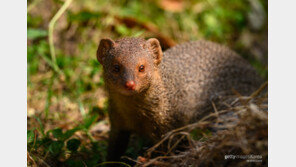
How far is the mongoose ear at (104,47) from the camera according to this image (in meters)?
2.65

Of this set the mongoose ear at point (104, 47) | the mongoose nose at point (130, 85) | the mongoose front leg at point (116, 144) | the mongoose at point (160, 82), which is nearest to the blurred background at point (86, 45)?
the mongoose front leg at point (116, 144)

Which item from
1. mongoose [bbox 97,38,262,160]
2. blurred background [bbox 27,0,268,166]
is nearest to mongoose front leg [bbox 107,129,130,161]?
mongoose [bbox 97,38,262,160]

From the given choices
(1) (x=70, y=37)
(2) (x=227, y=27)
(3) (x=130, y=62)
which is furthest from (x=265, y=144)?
(2) (x=227, y=27)

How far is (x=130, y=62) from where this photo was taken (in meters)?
2.47

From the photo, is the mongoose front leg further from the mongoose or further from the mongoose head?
the mongoose head

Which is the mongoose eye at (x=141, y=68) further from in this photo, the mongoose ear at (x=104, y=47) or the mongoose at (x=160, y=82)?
the mongoose ear at (x=104, y=47)

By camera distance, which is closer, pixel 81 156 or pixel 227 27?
pixel 81 156

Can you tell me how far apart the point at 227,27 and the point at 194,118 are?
9.58 feet

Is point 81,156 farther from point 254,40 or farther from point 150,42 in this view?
point 254,40

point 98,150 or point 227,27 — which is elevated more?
point 227,27

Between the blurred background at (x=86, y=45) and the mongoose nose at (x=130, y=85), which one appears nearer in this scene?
the mongoose nose at (x=130, y=85)

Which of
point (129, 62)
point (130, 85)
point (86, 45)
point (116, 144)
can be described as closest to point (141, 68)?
point (129, 62)

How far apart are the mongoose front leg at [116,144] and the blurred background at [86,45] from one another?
0.12 metres

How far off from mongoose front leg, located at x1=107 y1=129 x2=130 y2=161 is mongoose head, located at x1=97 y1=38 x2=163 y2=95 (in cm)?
74
